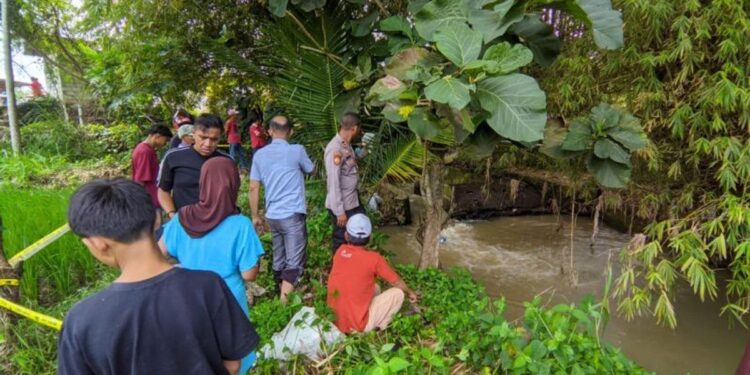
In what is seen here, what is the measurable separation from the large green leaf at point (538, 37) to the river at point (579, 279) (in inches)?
85.2

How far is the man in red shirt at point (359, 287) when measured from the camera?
255 centimetres

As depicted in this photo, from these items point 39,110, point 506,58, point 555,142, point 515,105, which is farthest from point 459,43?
point 39,110

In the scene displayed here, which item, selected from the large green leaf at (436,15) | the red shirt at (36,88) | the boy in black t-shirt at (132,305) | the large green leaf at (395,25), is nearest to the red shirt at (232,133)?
the large green leaf at (395,25)

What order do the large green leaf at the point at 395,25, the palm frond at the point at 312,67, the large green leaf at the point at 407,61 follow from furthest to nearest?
the palm frond at the point at 312,67 → the large green leaf at the point at 395,25 → the large green leaf at the point at 407,61

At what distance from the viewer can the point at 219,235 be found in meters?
1.96

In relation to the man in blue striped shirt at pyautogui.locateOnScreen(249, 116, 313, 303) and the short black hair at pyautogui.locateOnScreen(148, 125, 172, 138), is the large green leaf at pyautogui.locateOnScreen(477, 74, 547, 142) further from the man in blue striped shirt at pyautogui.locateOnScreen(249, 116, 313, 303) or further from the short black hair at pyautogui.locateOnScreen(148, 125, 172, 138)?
the short black hair at pyautogui.locateOnScreen(148, 125, 172, 138)

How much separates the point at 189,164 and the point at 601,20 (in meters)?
2.64

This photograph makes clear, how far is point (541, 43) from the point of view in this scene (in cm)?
246

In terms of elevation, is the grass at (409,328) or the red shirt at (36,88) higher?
the red shirt at (36,88)

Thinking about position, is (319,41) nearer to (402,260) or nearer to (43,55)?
(402,260)

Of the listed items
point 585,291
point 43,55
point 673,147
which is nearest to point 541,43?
point 673,147

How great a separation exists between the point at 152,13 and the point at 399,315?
13.9 ft

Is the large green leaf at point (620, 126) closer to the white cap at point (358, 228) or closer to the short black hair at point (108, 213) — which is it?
the white cap at point (358, 228)

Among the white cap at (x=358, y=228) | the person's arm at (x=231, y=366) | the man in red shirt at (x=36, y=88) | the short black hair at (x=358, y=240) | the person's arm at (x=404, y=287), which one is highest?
the man in red shirt at (x=36, y=88)
